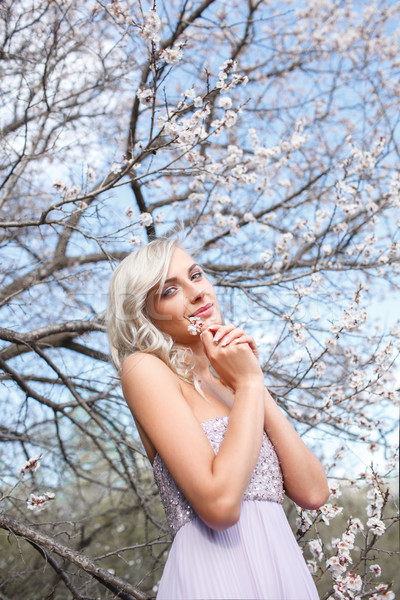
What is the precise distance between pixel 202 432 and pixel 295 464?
376 mm

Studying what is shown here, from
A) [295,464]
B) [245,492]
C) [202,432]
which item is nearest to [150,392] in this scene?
[202,432]

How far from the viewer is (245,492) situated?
127cm

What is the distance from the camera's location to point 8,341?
2.66m

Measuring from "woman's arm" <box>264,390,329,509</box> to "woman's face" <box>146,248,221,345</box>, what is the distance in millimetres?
331

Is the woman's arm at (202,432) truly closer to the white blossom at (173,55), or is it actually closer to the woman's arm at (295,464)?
the woman's arm at (295,464)

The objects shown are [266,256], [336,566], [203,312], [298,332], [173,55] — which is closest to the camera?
[203,312]

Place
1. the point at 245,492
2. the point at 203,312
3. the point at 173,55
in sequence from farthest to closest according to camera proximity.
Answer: the point at 173,55
the point at 203,312
the point at 245,492

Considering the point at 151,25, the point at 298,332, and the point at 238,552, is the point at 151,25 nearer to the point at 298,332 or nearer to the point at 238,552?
the point at 298,332

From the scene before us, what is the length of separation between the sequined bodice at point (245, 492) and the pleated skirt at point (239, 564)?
0.08 feet

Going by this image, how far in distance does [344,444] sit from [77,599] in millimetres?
1706

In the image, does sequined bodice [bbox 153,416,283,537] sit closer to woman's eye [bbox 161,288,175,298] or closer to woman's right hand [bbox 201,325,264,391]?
woman's right hand [bbox 201,325,264,391]

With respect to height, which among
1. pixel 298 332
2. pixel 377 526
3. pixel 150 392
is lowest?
pixel 377 526

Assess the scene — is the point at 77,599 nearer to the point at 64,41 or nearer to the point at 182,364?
the point at 182,364

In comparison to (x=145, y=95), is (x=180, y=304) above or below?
below
